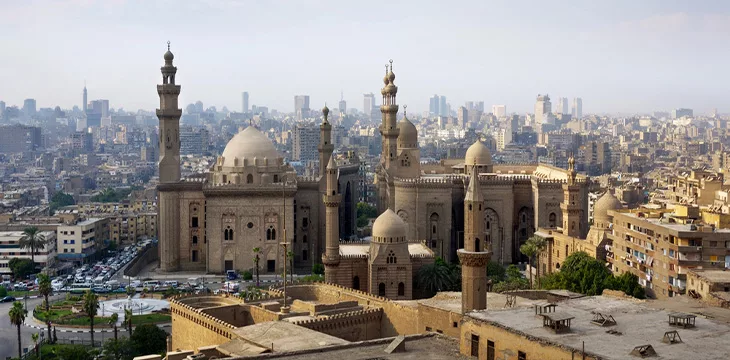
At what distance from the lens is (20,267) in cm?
6134

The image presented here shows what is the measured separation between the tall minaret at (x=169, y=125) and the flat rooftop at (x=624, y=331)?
35.6 metres

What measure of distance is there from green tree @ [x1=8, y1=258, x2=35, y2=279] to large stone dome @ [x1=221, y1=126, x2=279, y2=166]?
44.3 ft

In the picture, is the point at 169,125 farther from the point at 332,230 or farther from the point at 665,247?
the point at 665,247

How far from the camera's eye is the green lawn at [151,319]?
155 ft

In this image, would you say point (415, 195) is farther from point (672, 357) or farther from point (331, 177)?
point (672, 357)

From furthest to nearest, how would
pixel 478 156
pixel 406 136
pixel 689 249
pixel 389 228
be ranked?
pixel 478 156 → pixel 406 136 → pixel 389 228 → pixel 689 249

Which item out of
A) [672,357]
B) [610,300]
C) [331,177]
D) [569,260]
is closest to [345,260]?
[331,177]

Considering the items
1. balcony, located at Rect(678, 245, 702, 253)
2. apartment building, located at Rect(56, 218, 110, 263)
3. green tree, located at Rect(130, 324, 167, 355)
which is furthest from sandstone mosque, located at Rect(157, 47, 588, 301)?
green tree, located at Rect(130, 324, 167, 355)

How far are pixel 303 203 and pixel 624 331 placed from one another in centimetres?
3637

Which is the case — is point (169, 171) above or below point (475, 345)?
above

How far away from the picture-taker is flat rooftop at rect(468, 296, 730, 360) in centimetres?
2250

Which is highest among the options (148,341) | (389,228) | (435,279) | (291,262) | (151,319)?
(389,228)

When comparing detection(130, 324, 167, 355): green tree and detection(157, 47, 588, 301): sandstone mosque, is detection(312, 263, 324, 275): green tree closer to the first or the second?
detection(157, 47, 588, 301): sandstone mosque

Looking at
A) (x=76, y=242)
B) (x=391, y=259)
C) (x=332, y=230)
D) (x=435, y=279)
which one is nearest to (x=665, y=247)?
(x=435, y=279)
